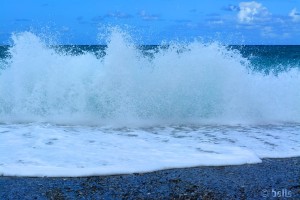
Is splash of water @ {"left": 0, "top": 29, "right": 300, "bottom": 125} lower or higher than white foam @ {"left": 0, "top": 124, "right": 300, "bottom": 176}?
higher

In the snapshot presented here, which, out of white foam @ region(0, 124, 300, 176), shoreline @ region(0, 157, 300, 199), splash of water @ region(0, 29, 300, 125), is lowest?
shoreline @ region(0, 157, 300, 199)

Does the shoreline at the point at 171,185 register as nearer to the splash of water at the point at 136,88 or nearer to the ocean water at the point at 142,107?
the ocean water at the point at 142,107

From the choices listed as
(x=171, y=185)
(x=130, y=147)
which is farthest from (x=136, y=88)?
(x=171, y=185)

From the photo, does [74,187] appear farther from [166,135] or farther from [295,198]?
[166,135]

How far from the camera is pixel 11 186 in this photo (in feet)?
11.5

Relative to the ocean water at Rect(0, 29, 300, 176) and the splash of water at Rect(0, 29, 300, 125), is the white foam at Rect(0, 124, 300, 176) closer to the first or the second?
the ocean water at Rect(0, 29, 300, 176)

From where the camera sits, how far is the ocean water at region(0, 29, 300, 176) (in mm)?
4730

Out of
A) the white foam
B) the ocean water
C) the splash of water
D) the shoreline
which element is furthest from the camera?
the splash of water

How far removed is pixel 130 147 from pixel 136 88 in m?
2.86

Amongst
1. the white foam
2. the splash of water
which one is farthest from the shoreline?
the splash of water

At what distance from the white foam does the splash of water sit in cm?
85

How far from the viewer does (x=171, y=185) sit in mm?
3590

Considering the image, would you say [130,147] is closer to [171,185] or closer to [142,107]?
→ [171,185]

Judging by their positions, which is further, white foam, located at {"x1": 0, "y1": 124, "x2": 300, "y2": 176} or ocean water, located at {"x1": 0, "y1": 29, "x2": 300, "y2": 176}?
ocean water, located at {"x1": 0, "y1": 29, "x2": 300, "y2": 176}
